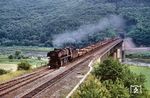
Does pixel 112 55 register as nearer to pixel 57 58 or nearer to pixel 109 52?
pixel 109 52

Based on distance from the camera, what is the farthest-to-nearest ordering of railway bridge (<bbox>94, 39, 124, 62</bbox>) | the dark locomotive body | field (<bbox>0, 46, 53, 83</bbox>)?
railway bridge (<bbox>94, 39, 124, 62</bbox>) → the dark locomotive body → field (<bbox>0, 46, 53, 83</bbox>)

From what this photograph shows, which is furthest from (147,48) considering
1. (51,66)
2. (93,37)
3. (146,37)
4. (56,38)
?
(51,66)

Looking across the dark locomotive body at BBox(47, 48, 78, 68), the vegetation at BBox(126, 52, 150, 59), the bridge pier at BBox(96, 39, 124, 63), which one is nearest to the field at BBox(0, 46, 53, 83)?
the dark locomotive body at BBox(47, 48, 78, 68)

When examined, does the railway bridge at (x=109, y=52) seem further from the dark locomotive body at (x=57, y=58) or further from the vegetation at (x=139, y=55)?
the vegetation at (x=139, y=55)

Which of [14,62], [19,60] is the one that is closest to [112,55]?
[14,62]

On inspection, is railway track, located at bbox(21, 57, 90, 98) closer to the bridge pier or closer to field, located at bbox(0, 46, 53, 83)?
field, located at bbox(0, 46, 53, 83)

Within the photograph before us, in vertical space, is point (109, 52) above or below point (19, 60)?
above

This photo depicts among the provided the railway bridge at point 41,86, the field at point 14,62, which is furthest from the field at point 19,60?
the railway bridge at point 41,86

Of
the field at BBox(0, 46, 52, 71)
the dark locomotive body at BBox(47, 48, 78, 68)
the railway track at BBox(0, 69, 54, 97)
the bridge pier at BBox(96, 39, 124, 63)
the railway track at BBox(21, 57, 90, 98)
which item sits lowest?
the field at BBox(0, 46, 52, 71)

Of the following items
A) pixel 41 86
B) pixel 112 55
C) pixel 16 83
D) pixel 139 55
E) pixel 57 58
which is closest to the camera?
pixel 41 86

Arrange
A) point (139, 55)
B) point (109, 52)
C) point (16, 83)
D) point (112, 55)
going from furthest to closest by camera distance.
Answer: point (139, 55) → point (112, 55) → point (109, 52) → point (16, 83)

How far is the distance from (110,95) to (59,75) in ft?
27.9

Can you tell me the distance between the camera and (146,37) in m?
178

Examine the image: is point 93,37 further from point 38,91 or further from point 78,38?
point 38,91
